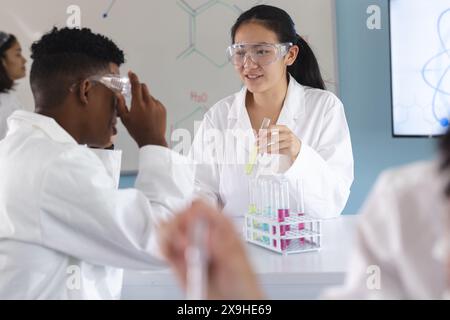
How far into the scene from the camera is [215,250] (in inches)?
14.9

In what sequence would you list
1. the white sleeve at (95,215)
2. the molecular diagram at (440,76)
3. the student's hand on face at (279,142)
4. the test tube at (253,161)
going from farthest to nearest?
the molecular diagram at (440,76), the test tube at (253,161), the student's hand on face at (279,142), the white sleeve at (95,215)

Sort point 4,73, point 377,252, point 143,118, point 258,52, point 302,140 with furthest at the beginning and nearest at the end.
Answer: point 302,140
point 258,52
point 4,73
point 143,118
point 377,252

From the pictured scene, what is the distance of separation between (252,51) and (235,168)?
0.32 meters

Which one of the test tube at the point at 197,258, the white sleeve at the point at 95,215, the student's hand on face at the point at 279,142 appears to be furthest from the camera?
the student's hand on face at the point at 279,142

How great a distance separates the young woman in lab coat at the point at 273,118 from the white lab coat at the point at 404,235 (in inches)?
31.5

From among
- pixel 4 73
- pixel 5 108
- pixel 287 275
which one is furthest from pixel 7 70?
pixel 287 275

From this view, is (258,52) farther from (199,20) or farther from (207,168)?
(199,20)

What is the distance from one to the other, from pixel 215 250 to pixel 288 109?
1.24 meters

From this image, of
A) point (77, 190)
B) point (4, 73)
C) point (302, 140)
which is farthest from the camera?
point (302, 140)

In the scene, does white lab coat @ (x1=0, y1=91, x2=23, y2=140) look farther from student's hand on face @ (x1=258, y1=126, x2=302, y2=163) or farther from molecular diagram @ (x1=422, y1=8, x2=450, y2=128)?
molecular diagram @ (x1=422, y1=8, x2=450, y2=128)

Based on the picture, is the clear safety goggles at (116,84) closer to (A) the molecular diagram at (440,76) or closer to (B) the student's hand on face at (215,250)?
(B) the student's hand on face at (215,250)

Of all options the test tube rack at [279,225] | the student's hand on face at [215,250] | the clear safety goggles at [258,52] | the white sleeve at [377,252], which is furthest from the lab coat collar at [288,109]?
the student's hand on face at [215,250]

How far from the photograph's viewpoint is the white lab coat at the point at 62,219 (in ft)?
2.60
